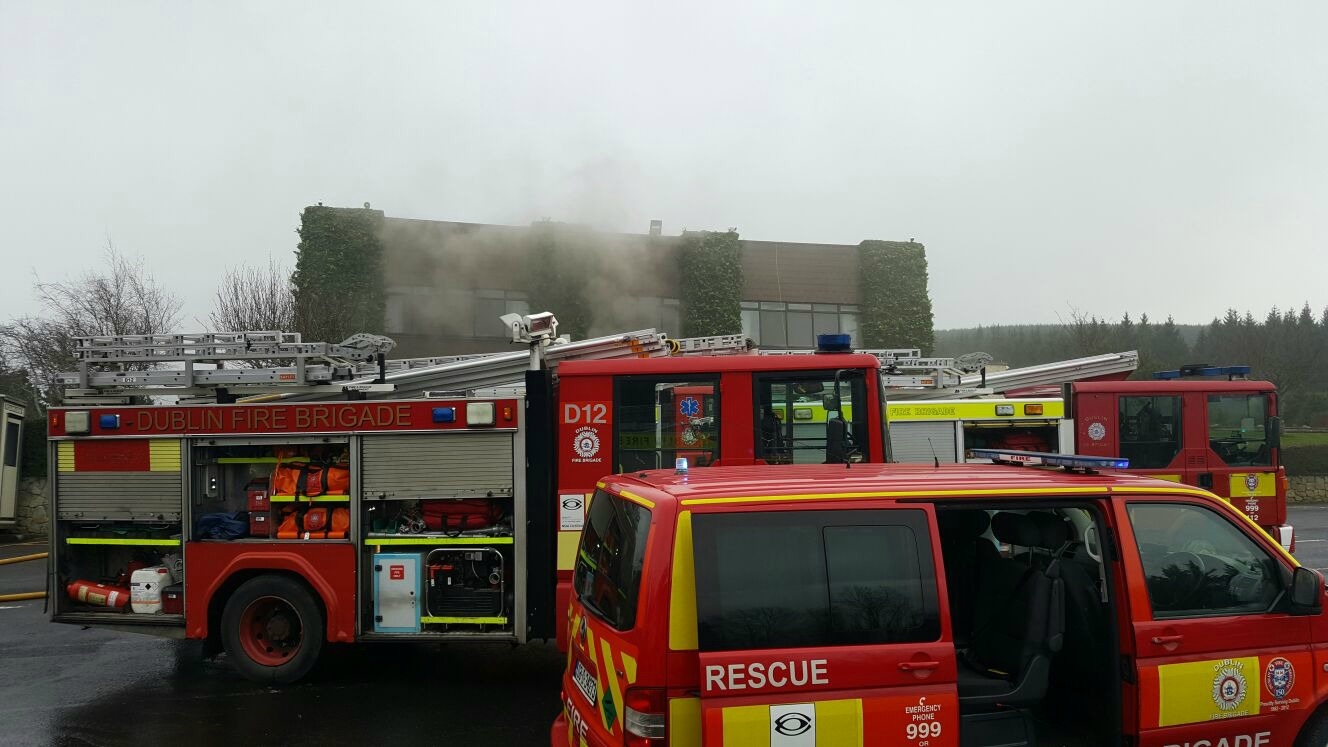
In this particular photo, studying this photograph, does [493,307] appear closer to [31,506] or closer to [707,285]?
[707,285]

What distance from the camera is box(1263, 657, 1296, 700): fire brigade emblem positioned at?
3680 millimetres

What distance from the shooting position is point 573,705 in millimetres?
3748

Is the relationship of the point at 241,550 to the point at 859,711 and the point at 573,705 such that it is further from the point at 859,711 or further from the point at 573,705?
the point at 859,711

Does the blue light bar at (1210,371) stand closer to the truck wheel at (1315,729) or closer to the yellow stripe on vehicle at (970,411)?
the yellow stripe on vehicle at (970,411)

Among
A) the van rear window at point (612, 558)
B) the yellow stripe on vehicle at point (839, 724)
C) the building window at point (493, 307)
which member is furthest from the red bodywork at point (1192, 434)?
the building window at point (493, 307)

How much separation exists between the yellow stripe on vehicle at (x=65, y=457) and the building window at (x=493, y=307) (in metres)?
15.6

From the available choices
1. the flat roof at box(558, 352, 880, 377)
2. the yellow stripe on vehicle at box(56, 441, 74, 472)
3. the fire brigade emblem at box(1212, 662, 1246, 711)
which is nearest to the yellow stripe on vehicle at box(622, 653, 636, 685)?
the fire brigade emblem at box(1212, 662, 1246, 711)

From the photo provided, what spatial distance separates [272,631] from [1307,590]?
6.63 meters

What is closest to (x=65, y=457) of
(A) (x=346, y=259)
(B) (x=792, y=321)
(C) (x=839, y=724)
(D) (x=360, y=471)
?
(D) (x=360, y=471)

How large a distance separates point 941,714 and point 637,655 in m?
1.16

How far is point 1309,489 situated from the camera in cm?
2233

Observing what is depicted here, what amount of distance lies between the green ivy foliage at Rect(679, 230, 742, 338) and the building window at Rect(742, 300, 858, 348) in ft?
3.45

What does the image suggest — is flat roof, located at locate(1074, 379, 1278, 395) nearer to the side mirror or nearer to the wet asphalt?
the side mirror

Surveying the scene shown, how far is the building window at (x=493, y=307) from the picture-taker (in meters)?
22.6
